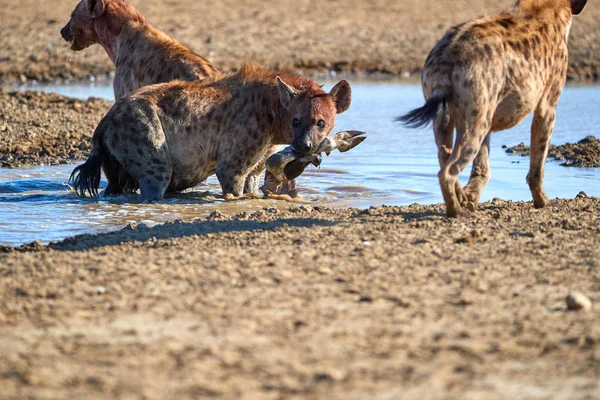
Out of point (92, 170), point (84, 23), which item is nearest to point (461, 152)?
point (92, 170)

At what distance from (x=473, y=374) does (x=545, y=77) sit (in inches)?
136

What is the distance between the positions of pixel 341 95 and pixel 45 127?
4461mm

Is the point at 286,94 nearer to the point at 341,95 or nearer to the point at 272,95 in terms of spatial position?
the point at 272,95

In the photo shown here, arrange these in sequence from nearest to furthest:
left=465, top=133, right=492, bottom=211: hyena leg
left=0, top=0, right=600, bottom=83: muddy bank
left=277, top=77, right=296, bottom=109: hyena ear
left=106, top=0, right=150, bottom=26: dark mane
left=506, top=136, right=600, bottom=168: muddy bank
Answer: left=465, top=133, right=492, bottom=211: hyena leg → left=277, top=77, right=296, bottom=109: hyena ear → left=106, top=0, right=150, bottom=26: dark mane → left=506, top=136, right=600, bottom=168: muddy bank → left=0, top=0, right=600, bottom=83: muddy bank

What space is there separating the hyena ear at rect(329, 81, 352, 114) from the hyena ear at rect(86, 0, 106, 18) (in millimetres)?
2561

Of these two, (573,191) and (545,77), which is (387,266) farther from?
(573,191)

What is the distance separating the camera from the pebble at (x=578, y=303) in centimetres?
388

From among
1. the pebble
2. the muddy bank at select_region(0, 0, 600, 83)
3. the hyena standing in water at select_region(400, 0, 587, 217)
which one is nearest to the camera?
the pebble

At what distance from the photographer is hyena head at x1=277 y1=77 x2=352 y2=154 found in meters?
6.86

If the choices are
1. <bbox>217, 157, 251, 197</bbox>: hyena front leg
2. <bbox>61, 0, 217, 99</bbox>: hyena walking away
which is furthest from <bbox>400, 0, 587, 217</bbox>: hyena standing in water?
<bbox>61, 0, 217, 99</bbox>: hyena walking away

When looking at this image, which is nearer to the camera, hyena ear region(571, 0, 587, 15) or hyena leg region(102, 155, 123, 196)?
hyena ear region(571, 0, 587, 15)

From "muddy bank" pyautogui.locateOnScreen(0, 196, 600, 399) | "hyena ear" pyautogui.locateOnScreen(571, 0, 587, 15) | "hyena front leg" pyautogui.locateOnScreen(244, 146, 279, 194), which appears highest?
"hyena ear" pyautogui.locateOnScreen(571, 0, 587, 15)

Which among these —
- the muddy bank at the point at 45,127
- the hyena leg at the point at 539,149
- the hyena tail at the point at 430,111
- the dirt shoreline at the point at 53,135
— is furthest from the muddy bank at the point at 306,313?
the muddy bank at the point at 45,127

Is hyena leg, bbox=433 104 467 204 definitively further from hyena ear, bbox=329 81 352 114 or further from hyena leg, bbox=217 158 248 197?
hyena leg, bbox=217 158 248 197
